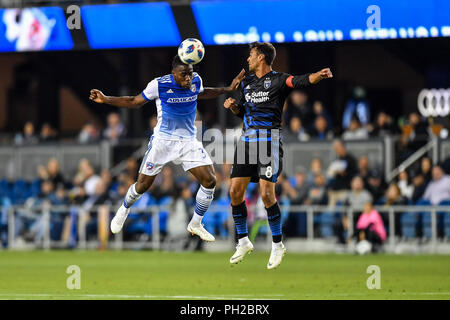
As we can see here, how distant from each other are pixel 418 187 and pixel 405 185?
0.69 meters

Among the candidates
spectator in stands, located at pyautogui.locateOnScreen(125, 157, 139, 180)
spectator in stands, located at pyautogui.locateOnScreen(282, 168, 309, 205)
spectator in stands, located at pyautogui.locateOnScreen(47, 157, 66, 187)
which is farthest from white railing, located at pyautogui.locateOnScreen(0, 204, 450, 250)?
spectator in stands, located at pyautogui.locateOnScreen(47, 157, 66, 187)

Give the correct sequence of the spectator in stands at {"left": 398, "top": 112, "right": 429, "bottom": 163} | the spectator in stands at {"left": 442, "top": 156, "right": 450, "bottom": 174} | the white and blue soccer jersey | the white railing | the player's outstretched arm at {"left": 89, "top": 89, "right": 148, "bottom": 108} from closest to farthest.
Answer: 1. the player's outstretched arm at {"left": 89, "top": 89, "right": 148, "bottom": 108}
2. the white and blue soccer jersey
3. the white railing
4. the spectator in stands at {"left": 442, "top": 156, "right": 450, "bottom": 174}
5. the spectator in stands at {"left": 398, "top": 112, "right": 429, "bottom": 163}

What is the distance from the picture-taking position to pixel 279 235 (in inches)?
561

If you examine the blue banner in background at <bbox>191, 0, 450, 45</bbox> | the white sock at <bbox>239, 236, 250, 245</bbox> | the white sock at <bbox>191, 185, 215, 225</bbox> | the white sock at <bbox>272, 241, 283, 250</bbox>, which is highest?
the blue banner in background at <bbox>191, 0, 450, 45</bbox>

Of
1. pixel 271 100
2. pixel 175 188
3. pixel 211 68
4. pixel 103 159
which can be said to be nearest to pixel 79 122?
pixel 211 68

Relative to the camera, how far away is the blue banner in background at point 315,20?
23.6 metres

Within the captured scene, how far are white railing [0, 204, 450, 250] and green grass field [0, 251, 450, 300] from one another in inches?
33.8

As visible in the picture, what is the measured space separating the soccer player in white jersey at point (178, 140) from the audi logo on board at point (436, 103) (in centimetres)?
1263

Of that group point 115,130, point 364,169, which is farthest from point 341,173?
point 115,130

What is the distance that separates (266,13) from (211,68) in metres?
7.97

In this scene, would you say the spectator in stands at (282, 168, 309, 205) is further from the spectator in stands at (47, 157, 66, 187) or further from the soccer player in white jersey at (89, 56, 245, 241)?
the soccer player in white jersey at (89, 56, 245, 241)

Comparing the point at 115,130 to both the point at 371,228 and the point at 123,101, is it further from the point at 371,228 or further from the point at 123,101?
the point at 123,101

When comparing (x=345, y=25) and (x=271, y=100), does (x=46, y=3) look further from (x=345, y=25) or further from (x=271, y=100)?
(x=271, y=100)

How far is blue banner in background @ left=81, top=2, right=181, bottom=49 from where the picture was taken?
2548cm
